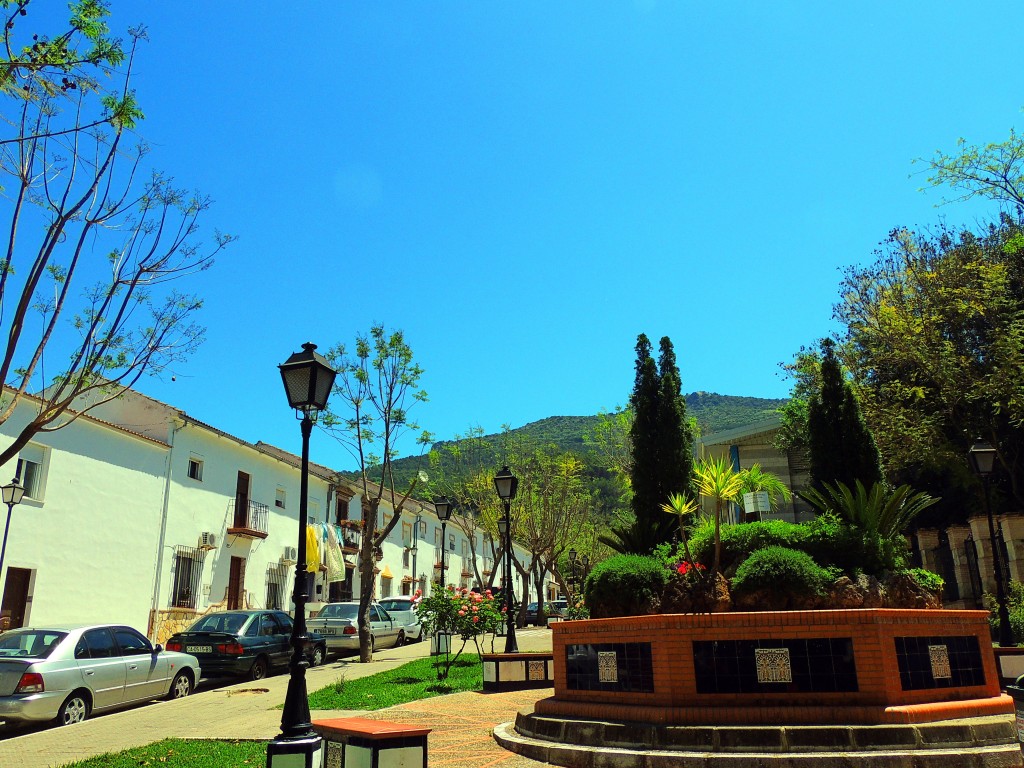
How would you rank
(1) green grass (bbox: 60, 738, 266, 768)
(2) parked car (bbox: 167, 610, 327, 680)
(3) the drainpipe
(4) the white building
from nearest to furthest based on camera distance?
1. (1) green grass (bbox: 60, 738, 266, 768)
2. (2) parked car (bbox: 167, 610, 327, 680)
3. (4) the white building
4. (3) the drainpipe

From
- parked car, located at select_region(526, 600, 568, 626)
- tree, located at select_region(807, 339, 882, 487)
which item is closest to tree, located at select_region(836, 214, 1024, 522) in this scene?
tree, located at select_region(807, 339, 882, 487)

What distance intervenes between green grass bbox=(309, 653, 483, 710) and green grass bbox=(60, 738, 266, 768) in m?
2.67

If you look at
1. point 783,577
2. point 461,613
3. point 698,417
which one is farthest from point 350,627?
point 698,417

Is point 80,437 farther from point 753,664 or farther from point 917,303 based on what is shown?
point 917,303

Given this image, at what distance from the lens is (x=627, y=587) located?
28.5ft

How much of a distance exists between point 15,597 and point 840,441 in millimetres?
18729

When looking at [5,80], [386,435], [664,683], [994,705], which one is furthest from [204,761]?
[386,435]

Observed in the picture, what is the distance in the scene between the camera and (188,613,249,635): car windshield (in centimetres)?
1725

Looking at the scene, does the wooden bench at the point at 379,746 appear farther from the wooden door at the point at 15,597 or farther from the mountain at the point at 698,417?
the mountain at the point at 698,417

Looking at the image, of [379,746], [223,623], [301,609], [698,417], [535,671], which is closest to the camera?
[379,746]

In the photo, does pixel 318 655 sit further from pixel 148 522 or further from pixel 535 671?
pixel 535 671

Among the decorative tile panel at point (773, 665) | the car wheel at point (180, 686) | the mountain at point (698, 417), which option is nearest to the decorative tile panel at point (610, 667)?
the decorative tile panel at point (773, 665)

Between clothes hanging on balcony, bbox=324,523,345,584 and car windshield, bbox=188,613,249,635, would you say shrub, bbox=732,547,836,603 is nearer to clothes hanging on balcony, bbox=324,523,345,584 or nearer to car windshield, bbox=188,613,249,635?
car windshield, bbox=188,613,249,635

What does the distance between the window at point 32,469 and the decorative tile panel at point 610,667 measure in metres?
16.4
